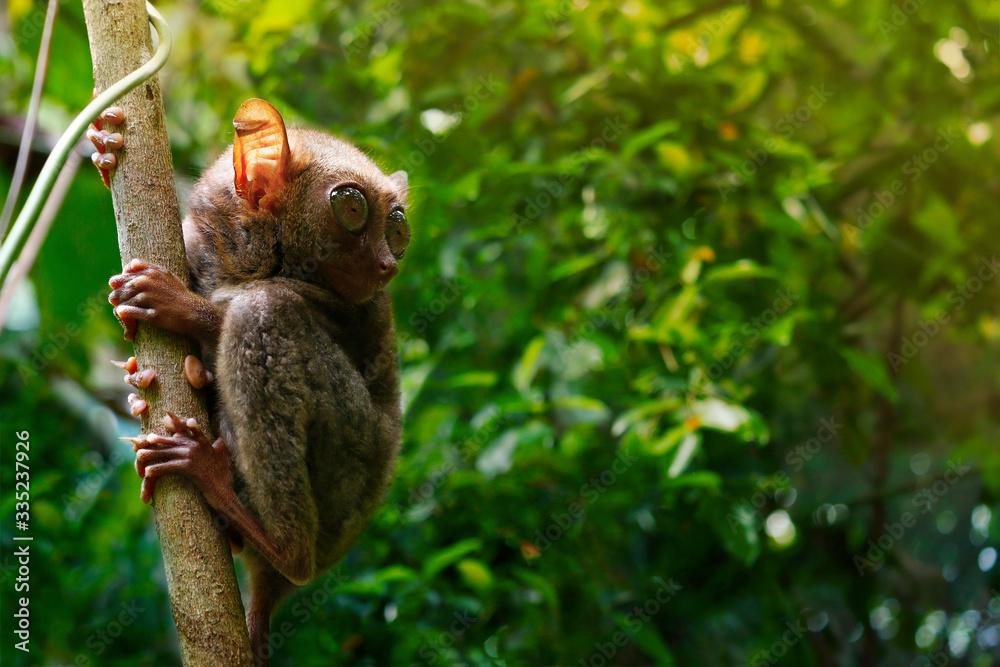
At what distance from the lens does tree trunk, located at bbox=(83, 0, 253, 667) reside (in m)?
1.93

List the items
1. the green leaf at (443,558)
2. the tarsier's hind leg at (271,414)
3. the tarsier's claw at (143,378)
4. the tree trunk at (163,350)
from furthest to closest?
1. the green leaf at (443,558)
2. the tarsier's hind leg at (271,414)
3. the tarsier's claw at (143,378)
4. the tree trunk at (163,350)

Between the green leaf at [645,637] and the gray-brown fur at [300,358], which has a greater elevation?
the gray-brown fur at [300,358]

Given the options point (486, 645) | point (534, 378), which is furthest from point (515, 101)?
point (486, 645)

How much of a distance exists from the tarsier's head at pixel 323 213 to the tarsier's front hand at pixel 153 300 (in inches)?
21.9

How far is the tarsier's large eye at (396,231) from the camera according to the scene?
2898 mm

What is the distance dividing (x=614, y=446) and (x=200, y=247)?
214 cm

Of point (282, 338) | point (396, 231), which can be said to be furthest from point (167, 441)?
point (396, 231)

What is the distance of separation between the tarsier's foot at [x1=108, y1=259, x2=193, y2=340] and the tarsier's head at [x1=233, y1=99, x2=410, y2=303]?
58 centimetres

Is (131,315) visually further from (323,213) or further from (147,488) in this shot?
(323,213)

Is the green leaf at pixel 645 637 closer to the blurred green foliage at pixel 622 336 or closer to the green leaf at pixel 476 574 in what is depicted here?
the blurred green foliage at pixel 622 336

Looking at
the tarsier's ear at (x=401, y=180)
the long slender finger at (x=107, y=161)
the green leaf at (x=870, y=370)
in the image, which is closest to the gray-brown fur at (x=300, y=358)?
the tarsier's ear at (x=401, y=180)

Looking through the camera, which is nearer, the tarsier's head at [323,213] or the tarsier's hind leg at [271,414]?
the tarsier's hind leg at [271,414]

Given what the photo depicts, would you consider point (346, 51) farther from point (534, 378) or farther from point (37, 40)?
point (534, 378)

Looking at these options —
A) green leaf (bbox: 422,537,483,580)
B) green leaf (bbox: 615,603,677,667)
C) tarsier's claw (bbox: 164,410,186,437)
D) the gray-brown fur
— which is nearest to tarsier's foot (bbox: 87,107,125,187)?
the gray-brown fur
